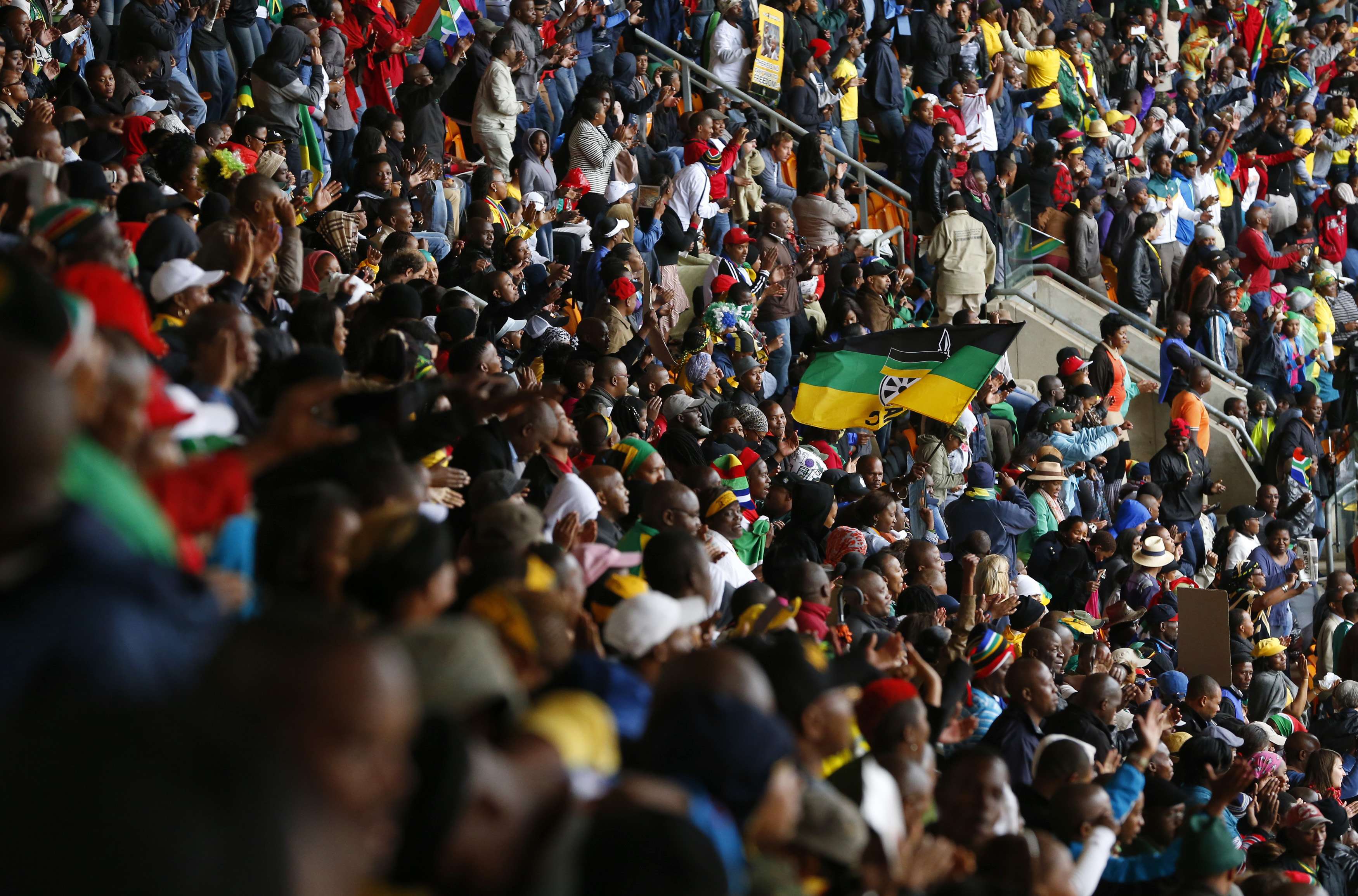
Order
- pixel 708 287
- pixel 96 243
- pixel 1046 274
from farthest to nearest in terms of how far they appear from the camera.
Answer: pixel 1046 274 < pixel 708 287 < pixel 96 243

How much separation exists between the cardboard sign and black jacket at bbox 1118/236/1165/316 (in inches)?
236

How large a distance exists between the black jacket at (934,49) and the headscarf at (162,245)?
10057 mm

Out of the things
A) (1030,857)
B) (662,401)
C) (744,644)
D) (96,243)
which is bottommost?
(662,401)

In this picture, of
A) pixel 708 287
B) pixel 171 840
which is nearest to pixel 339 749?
pixel 171 840

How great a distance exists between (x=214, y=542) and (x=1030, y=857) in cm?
186

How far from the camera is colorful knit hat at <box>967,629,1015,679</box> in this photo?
6.07m

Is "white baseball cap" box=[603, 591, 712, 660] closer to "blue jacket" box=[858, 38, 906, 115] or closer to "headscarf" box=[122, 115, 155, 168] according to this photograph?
"headscarf" box=[122, 115, 155, 168]

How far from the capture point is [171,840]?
1.55 meters

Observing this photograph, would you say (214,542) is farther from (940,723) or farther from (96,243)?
(940,723)

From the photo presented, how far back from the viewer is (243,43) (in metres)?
9.48

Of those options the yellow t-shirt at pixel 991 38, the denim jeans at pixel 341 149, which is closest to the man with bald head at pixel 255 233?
the denim jeans at pixel 341 149

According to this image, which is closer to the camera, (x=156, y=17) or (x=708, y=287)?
(x=156, y=17)

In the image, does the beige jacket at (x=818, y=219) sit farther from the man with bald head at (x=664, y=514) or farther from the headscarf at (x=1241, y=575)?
the man with bald head at (x=664, y=514)

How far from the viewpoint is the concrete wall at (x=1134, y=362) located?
12828mm
